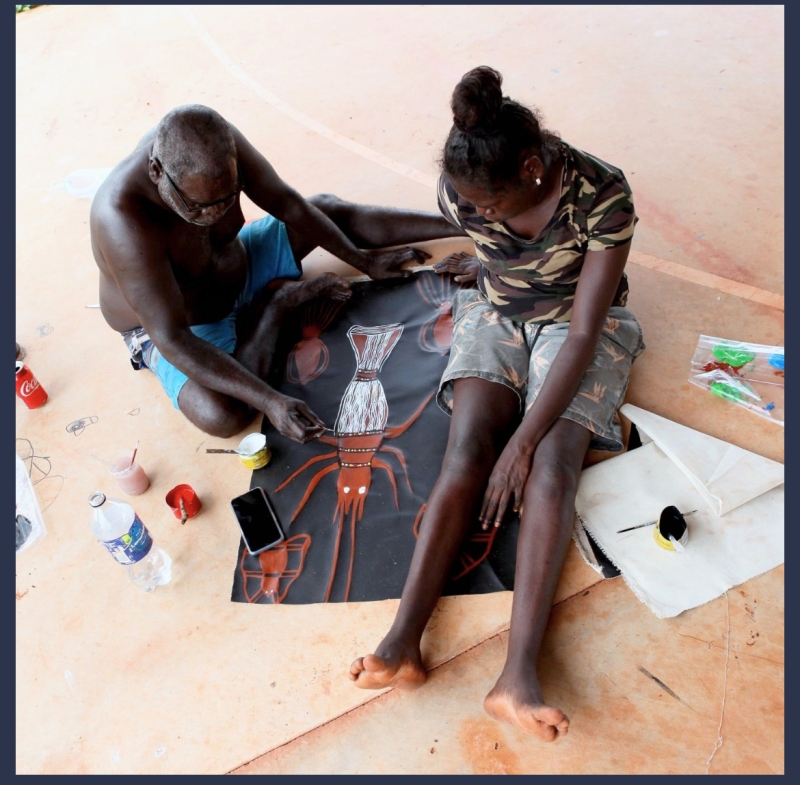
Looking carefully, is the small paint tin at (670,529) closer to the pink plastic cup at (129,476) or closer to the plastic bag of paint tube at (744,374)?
the plastic bag of paint tube at (744,374)

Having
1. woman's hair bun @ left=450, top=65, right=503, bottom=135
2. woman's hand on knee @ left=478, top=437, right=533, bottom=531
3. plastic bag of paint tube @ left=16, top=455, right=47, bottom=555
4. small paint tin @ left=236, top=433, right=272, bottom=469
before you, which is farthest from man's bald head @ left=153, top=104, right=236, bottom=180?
plastic bag of paint tube @ left=16, top=455, right=47, bottom=555

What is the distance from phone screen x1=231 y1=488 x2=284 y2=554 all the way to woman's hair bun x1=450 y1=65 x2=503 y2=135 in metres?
1.35

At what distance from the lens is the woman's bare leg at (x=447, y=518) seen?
1.61 m

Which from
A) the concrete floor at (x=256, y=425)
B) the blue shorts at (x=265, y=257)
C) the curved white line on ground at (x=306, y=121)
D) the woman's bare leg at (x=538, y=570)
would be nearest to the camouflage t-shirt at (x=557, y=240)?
the woman's bare leg at (x=538, y=570)

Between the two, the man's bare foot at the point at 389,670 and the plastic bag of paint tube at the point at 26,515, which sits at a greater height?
the man's bare foot at the point at 389,670

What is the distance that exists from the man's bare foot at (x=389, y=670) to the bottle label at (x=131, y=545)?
0.82 m

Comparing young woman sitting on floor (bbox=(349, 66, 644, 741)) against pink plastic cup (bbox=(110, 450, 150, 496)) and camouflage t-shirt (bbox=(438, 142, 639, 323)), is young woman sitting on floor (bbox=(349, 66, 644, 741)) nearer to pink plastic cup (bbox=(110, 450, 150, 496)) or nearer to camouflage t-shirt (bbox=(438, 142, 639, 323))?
camouflage t-shirt (bbox=(438, 142, 639, 323))

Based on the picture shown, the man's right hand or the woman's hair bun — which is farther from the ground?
the woman's hair bun

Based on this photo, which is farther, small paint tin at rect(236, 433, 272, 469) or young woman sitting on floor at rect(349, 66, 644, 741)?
small paint tin at rect(236, 433, 272, 469)

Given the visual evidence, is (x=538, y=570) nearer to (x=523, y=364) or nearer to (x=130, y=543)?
(x=523, y=364)

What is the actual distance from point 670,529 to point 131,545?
1593 millimetres

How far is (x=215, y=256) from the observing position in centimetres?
251

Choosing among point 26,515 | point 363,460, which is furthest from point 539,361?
point 26,515

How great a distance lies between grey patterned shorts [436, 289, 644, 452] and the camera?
1903mm
